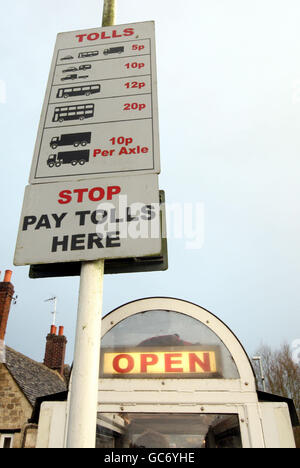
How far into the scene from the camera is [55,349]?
21.9m

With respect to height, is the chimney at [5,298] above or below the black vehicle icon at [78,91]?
above

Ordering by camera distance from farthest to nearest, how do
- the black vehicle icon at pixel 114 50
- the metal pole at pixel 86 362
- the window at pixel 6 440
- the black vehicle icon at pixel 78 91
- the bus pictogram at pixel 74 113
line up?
the window at pixel 6 440 → the black vehicle icon at pixel 114 50 → the black vehicle icon at pixel 78 91 → the bus pictogram at pixel 74 113 → the metal pole at pixel 86 362

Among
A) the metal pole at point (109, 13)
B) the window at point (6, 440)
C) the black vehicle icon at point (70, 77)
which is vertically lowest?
the window at point (6, 440)

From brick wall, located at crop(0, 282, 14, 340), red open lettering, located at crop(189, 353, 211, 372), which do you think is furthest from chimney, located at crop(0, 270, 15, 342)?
red open lettering, located at crop(189, 353, 211, 372)

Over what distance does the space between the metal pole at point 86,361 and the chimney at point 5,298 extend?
15104 millimetres

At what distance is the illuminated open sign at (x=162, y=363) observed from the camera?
167 inches

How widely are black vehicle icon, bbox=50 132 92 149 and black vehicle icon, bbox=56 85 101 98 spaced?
0.51 metres

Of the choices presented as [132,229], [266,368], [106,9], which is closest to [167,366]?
[132,229]

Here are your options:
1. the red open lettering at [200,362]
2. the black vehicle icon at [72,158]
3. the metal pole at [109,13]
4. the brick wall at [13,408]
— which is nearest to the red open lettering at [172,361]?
the red open lettering at [200,362]

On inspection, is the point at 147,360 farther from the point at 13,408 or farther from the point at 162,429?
the point at 13,408

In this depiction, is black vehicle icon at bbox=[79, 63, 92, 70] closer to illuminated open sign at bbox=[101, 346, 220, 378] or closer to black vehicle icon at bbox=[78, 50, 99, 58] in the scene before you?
black vehicle icon at bbox=[78, 50, 99, 58]

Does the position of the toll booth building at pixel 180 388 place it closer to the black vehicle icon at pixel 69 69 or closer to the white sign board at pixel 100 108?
the white sign board at pixel 100 108

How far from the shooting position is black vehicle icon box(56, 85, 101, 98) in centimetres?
304

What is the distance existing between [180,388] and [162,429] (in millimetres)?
761
